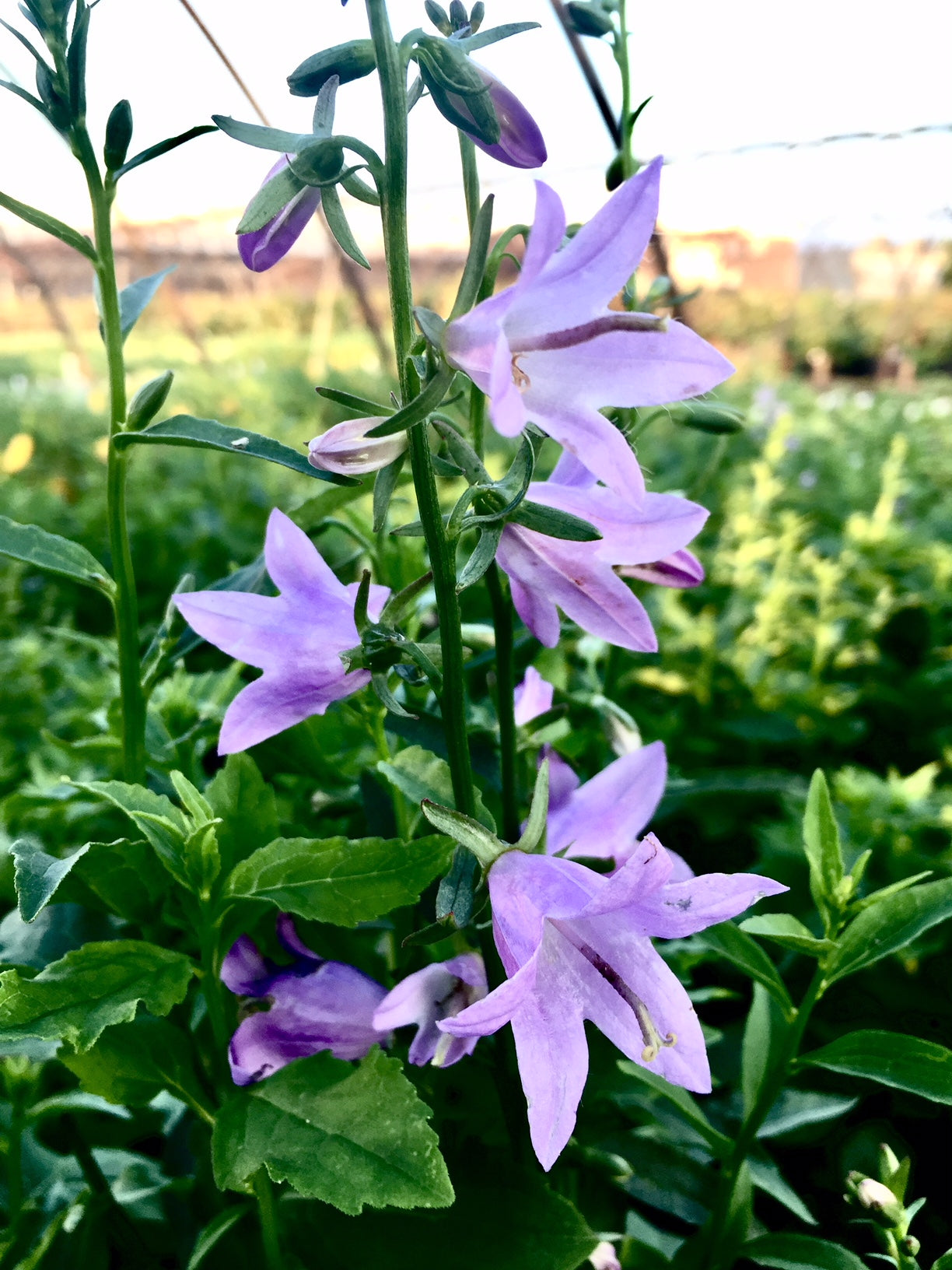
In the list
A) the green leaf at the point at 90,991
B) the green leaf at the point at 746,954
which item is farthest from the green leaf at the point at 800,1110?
the green leaf at the point at 90,991

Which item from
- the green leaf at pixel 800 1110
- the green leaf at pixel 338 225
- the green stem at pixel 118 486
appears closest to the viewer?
the green leaf at pixel 338 225

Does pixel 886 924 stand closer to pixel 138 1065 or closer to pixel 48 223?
pixel 138 1065

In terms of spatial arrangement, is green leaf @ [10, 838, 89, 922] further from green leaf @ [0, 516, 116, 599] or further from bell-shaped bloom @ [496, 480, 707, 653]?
bell-shaped bloom @ [496, 480, 707, 653]

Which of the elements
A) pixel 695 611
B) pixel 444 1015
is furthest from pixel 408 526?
pixel 695 611

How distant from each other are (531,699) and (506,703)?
16 centimetres

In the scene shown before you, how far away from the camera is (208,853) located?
0.69 meters

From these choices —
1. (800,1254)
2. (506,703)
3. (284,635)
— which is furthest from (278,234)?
(800,1254)

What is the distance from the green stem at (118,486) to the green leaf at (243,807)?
0.30 feet

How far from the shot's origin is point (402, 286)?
579 mm

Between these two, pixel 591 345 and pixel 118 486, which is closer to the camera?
pixel 591 345

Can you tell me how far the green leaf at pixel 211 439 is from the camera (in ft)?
2.25

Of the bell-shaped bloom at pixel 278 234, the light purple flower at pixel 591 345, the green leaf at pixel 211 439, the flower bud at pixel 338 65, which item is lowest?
the green leaf at pixel 211 439

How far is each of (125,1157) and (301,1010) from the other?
0.44 meters

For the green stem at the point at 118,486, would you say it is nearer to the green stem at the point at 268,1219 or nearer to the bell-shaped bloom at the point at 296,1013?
the bell-shaped bloom at the point at 296,1013
